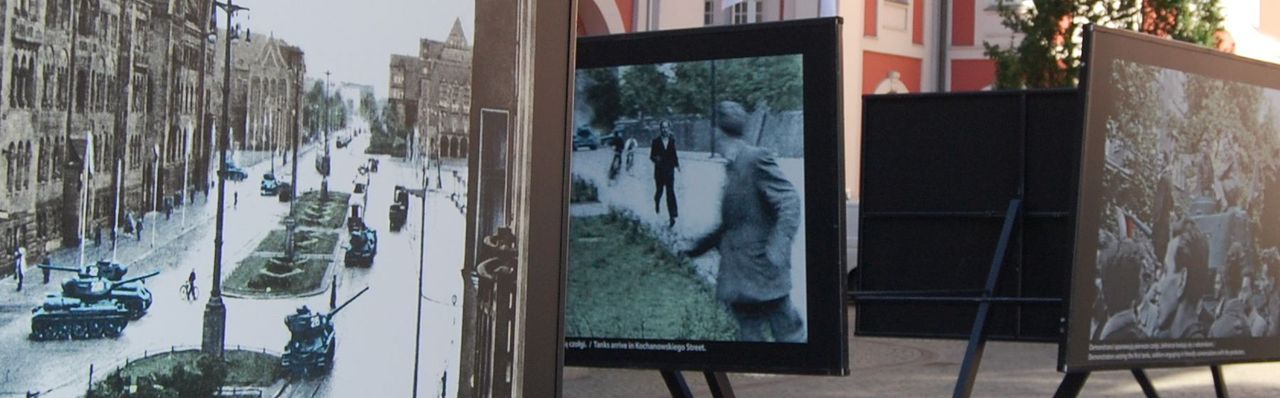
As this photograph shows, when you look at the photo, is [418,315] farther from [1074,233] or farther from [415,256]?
[1074,233]

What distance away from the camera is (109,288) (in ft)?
5.42

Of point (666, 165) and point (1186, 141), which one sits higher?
point (1186, 141)

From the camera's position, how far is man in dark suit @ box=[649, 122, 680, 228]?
459 centimetres

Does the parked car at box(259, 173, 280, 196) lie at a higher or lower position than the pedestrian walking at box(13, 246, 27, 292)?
higher

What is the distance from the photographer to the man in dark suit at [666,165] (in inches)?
181

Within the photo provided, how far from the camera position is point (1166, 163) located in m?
5.00

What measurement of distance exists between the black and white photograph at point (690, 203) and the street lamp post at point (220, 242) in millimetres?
2631

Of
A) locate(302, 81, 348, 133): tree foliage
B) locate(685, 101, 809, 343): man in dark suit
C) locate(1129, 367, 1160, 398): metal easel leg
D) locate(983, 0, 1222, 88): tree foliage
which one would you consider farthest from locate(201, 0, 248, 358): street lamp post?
locate(983, 0, 1222, 88): tree foliage

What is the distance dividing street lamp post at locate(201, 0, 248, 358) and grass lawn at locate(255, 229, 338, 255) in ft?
0.18

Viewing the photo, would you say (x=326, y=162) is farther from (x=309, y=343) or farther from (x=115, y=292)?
(x=115, y=292)

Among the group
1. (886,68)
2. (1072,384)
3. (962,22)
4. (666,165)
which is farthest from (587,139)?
(962,22)

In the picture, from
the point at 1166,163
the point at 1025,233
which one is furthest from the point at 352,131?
the point at 1025,233

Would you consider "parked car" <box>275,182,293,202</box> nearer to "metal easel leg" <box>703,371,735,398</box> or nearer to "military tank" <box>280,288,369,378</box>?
"military tank" <box>280,288,369,378</box>

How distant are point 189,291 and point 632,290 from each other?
9.56 feet
